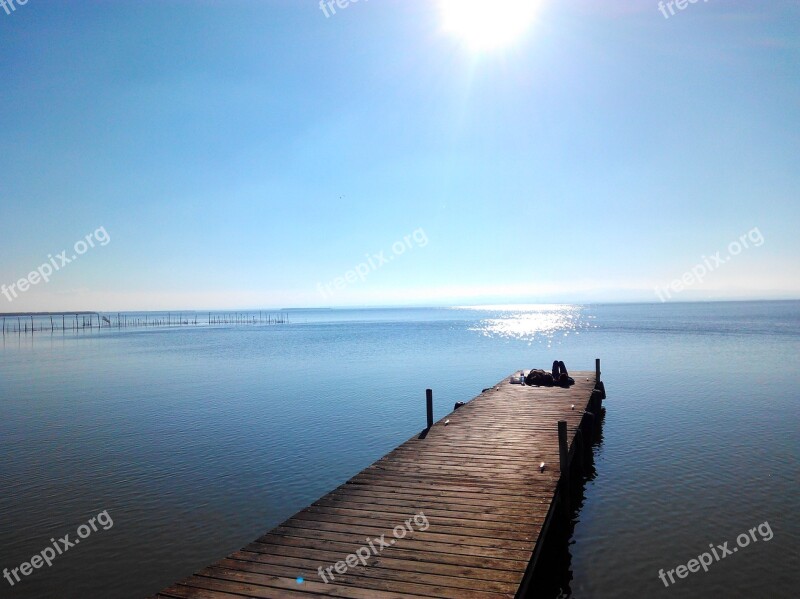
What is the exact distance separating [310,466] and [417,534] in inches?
390

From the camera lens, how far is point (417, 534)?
8.95 meters

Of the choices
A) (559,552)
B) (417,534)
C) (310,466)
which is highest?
(417,534)

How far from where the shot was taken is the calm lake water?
1155 centimetres

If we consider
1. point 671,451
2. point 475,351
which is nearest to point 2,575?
point 671,451

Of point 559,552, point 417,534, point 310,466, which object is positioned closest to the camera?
point 417,534

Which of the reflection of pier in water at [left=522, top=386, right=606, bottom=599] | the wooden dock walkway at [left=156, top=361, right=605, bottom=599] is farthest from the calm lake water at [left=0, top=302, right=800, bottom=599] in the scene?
the wooden dock walkway at [left=156, top=361, right=605, bottom=599]

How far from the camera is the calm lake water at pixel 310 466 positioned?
11555mm

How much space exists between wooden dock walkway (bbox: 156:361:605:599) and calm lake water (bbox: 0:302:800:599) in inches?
90.7

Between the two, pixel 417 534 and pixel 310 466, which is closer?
pixel 417 534

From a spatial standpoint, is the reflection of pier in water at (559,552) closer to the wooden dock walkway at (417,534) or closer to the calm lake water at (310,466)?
the calm lake water at (310,466)

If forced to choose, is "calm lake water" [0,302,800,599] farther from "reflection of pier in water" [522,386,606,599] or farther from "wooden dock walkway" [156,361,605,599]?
"wooden dock walkway" [156,361,605,599]

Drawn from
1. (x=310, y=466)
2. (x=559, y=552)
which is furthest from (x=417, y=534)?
(x=310, y=466)

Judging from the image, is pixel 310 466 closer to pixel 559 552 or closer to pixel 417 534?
pixel 559 552

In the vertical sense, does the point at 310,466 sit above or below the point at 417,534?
below
